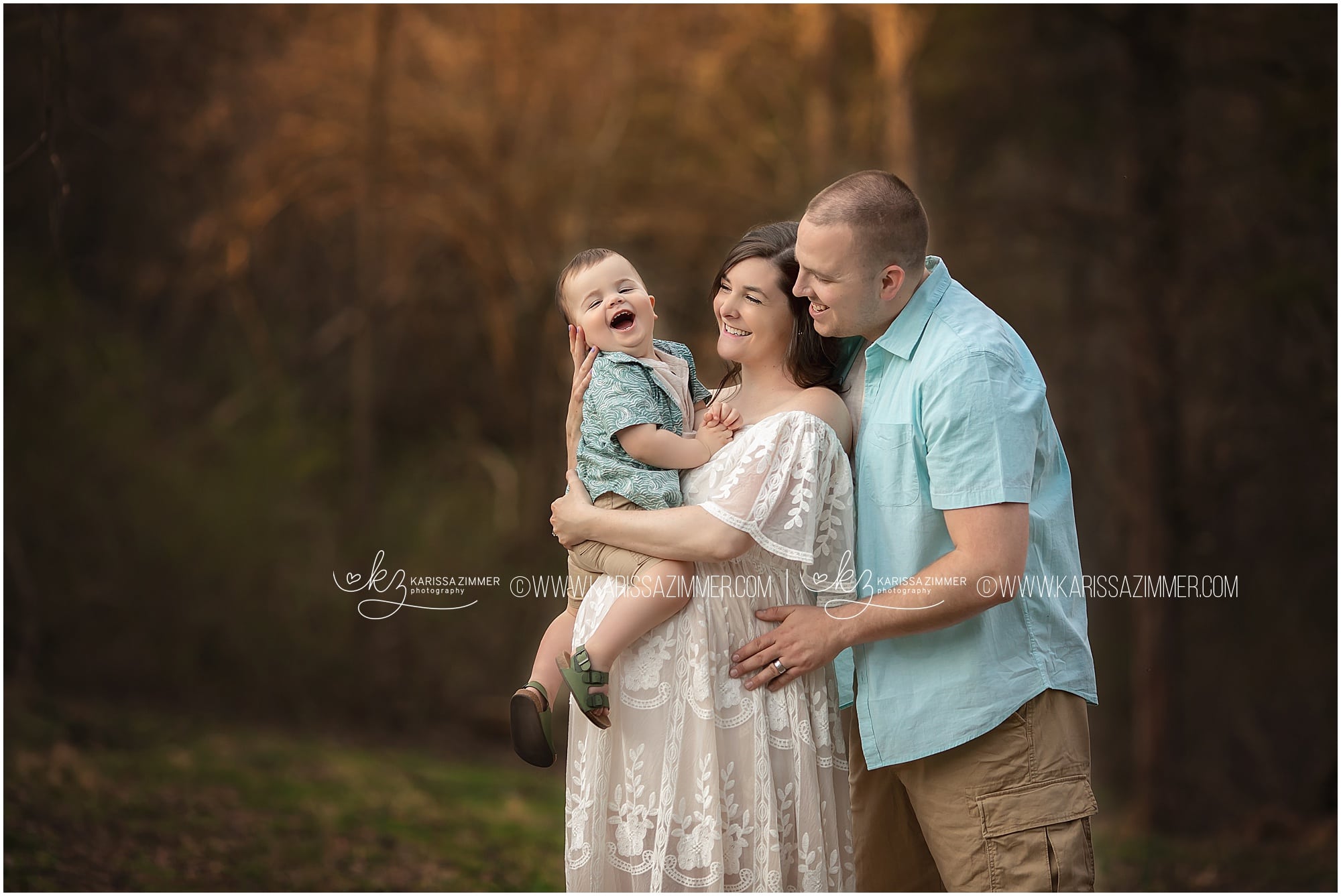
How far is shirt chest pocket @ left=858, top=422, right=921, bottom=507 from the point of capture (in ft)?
6.70

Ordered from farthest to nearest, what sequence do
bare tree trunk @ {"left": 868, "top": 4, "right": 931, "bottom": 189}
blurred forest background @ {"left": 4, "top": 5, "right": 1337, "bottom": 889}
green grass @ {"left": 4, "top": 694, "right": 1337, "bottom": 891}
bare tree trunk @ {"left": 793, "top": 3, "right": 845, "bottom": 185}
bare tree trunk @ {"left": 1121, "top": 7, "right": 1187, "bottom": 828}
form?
1. bare tree trunk @ {"left": 793, "top": 3, "right": 845, "bottom": 185}
2. bare tree trunk @ {"left": 868, "top": 4, "right": 931, "bottom": 189}
3. blurred forest background @ {"left": 4, "top": 5, "right": 1337, "bottom": 889}
4. bare tree trunk @ {"left": 1121, "top": 7, "right": 1187, "bottom": 828}
5. green grass @ {"left": 4, "top": 694, "right": 1337, "bottom": 891}

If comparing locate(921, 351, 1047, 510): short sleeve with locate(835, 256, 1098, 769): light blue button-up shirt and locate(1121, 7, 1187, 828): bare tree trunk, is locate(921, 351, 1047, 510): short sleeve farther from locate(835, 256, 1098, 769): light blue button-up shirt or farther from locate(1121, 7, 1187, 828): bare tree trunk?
locate(1121, 7, 1187, 828): bare tree trunk

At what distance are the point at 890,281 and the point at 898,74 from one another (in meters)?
4.23

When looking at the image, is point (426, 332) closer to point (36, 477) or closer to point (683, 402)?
point (36, 477)

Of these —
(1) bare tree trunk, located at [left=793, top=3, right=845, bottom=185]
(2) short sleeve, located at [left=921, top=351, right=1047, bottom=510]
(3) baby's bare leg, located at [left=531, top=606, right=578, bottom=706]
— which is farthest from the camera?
(1) bare tree trunk, located at [left=793, top=3, right=845, bottom=185]

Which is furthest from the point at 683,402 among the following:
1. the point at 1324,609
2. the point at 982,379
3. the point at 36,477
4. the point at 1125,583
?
the point at 36,477

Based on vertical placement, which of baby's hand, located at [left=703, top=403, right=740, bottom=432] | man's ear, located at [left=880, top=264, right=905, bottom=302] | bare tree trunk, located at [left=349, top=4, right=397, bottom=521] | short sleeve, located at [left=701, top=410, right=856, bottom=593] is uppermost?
bare tree trunk, located at [left=349, top=4, right=397, bottom=521]

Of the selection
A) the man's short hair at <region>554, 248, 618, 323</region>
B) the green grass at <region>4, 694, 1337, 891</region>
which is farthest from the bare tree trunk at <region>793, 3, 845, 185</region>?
the man's short hair at <region>554, 248, 618, 323</region>

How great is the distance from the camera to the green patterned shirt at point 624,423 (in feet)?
6.87

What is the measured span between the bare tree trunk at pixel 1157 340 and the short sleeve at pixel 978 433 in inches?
142

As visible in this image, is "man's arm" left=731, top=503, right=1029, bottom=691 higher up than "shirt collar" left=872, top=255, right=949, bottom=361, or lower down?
lower down

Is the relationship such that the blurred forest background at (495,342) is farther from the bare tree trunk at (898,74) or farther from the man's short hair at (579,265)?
the man's short hair at (579,265)

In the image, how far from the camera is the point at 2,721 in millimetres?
5844

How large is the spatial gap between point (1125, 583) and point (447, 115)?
4940 mm
